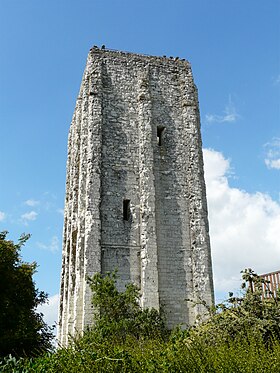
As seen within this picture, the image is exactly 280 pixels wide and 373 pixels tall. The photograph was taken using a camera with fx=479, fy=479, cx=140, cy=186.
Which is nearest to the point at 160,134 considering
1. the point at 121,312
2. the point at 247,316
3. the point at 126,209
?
the point at 126,209

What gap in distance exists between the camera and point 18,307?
60.2 ft

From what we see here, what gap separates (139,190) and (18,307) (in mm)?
6485

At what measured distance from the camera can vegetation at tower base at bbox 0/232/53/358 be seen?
17.4 metres

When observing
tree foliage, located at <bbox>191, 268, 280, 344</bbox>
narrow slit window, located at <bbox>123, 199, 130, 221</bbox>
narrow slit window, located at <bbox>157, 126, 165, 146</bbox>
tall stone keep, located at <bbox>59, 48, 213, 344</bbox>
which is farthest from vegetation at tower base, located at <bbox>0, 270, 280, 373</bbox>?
narrow slit window, located at <bbox>157, 126, 165, 146</bbox>

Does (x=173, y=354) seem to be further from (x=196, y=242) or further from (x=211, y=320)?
(x=196, y=242)

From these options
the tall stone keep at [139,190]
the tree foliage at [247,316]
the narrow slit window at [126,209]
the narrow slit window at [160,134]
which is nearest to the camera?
the tree foliage at [247,316]

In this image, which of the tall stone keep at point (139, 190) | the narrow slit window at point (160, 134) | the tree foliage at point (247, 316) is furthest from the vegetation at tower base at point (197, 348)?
the narrow slit window at point (160, 134)

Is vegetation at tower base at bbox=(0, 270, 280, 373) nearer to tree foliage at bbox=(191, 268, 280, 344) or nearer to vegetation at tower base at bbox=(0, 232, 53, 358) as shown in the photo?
tree foliage at bbox=(191, 268, 280, 344)

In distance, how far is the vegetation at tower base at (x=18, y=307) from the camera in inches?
685

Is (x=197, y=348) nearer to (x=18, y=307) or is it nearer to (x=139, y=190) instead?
(x=139, y=190)

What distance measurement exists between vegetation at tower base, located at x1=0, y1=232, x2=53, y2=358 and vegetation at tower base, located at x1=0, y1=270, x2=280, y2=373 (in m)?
3.91

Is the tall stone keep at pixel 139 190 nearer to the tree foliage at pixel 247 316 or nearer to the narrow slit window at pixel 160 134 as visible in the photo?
the narrow slit window at pixel 160 134

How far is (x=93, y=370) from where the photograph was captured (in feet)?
25.3

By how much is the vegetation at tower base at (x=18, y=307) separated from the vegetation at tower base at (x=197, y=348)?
12.8 feet
